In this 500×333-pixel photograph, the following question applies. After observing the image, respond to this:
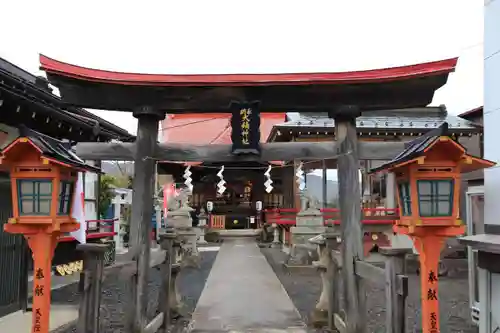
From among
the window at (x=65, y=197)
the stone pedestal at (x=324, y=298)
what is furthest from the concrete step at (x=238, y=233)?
the window at (x=65, y=197)

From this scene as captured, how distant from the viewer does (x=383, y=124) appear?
17766mm

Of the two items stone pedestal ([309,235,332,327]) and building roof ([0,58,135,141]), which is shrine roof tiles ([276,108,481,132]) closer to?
building roof ([0,58,135,141])

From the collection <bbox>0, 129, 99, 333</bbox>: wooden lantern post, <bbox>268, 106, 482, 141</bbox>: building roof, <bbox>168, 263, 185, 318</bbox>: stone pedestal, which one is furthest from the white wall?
<bbox>0, 129, 99, 333</bbox>: wooden lantern post

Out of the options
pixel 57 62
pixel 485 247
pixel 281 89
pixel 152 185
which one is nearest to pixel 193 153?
pixel 152 185

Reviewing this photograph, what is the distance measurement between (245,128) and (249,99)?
502 mm

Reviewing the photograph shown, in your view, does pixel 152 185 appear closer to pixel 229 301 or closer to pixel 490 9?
pixel 229 301

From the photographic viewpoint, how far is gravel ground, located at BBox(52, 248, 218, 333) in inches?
307

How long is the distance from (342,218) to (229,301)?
4.34 meters

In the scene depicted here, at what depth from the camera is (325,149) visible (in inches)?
280

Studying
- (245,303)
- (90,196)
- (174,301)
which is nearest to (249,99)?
(174,301)

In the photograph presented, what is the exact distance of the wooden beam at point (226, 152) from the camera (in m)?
7.04

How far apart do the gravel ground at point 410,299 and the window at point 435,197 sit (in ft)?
11.0

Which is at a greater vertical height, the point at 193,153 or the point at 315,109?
the point at 315,109

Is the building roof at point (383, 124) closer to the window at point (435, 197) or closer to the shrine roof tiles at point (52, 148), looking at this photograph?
the window at point (435, 197)
